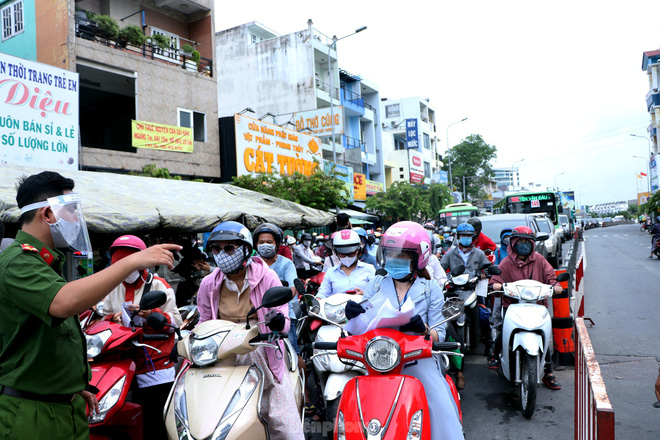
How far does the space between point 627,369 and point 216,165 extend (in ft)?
51.3

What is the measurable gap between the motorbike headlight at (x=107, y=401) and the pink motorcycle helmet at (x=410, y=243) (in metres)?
1.95

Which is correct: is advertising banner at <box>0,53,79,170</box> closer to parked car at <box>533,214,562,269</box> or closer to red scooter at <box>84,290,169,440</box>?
red scooter at <box>84,290,169,440</box>

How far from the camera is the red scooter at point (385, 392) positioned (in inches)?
95.7

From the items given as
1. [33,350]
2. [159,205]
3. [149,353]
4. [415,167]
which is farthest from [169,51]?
[415,167]

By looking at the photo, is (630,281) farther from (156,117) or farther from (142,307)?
(156,117)

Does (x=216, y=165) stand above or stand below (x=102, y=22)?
below

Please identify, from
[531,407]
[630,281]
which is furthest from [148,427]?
[630,281]

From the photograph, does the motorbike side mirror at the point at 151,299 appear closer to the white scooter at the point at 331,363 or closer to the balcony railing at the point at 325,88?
the white scooter at the point at 331,363

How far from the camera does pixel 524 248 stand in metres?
5.69

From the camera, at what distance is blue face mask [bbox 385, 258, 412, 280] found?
3031 millimetres

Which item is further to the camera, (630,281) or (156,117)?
(156,117)

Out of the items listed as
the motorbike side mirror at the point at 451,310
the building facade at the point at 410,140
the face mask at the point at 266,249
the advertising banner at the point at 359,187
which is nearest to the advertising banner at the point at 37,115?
the face mask at the point at 266,249

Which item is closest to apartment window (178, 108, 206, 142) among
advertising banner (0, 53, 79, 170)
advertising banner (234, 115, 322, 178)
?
advertising banner (234, 115, 322, 178)

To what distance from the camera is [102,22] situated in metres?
15.1
